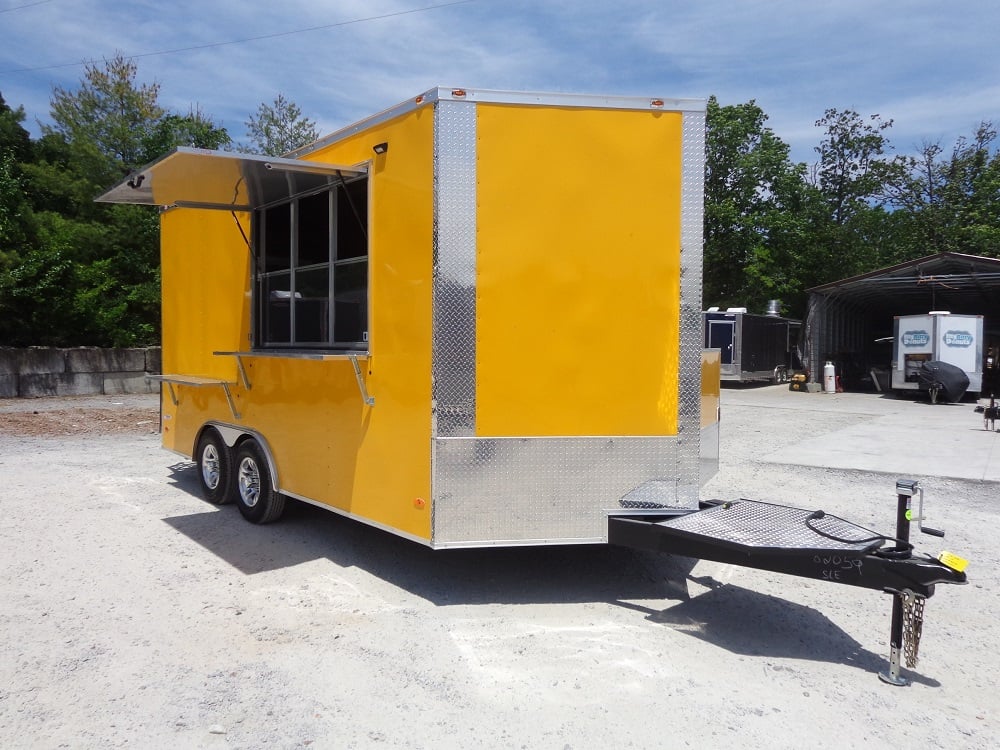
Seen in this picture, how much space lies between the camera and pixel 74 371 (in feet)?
54.7

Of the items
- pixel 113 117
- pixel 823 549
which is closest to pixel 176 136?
pixel 113 117

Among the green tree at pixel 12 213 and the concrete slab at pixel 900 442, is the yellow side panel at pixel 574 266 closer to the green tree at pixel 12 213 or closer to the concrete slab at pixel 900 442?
the concrete slab at pixel 900 442

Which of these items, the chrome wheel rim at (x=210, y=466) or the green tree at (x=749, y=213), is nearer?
the chrome wheel rim at (x=210, y=466)

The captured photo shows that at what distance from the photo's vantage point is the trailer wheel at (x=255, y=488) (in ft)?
19.7

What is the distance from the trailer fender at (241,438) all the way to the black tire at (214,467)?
56 millimetres

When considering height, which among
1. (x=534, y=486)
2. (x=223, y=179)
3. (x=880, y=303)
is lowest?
(x=534, y=486)

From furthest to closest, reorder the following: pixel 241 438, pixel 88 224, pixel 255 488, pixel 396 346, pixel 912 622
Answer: pixel 88 224 → pixel 241 438 → pixel 255 488 → pixel 396 346 → pixel 912 622

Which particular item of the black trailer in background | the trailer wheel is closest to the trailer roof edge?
the trailer wheel

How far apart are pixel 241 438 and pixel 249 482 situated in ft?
1.28

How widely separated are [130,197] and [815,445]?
984 cm

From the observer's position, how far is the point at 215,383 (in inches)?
252

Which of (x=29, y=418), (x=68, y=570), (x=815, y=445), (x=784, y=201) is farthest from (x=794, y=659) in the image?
(x=784, y=201)

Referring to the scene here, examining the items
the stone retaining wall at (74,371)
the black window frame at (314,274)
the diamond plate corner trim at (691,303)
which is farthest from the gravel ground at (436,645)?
the stone retaining wall at (74,371)

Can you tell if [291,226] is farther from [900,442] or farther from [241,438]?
[900,442]
